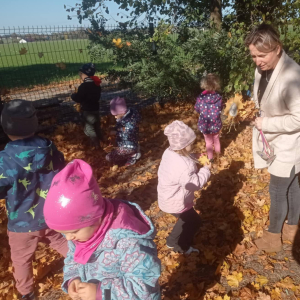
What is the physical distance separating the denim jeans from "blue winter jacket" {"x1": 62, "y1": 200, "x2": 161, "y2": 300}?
1.66 m

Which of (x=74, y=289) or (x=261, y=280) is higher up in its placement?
(x=74, y=289)

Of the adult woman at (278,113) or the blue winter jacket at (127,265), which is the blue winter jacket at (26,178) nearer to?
the blue winter jacket at (127,265)

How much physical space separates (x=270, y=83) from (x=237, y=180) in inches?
98.1

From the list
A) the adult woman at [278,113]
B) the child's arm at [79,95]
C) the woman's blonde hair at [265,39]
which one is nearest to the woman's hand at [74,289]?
the adult woman at [278,113]

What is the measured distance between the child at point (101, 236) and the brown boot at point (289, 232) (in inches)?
85.0

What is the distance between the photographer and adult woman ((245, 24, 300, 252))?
2324 mm

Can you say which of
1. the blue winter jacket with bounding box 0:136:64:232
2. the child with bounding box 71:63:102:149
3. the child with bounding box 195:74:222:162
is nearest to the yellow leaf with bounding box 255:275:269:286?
the blue winter jacket with bounding box 0:136:64:232

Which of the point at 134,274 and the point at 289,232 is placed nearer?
the point at 134,274

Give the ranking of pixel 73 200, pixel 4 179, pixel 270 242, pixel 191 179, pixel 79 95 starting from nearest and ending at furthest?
pixel 73 200
pixel 4 179
pixel 191 179
pixel 270 242
pixel 79 95

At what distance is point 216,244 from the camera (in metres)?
3.36

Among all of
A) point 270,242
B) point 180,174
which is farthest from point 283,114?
point 270,242

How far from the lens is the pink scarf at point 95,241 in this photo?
1.54 m

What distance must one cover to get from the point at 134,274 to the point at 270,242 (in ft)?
7.07

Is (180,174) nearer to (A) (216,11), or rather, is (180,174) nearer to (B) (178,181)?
(B) (178,181)
